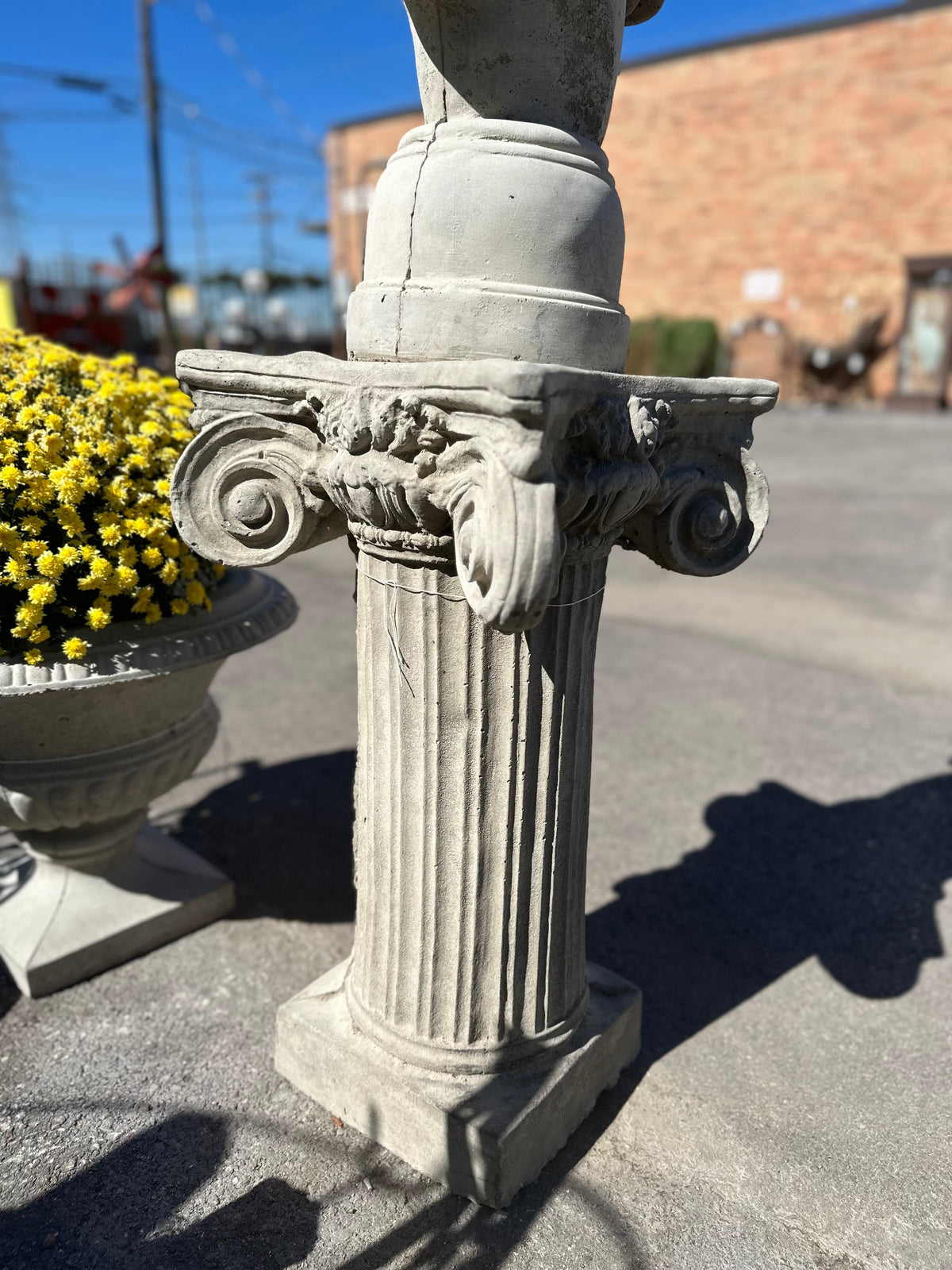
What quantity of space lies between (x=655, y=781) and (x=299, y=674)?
6.73 ft

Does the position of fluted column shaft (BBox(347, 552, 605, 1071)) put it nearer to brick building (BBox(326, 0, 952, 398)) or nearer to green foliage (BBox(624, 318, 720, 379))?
green foliage (BBox(624, 318, 720, 379))

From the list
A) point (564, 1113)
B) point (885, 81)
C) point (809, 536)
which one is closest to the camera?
point (564, 1113)

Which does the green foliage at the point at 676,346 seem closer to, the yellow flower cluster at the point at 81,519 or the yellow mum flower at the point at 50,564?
the yellow flower cluster at the point at 81,519

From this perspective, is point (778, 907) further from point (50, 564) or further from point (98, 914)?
point (50, 564)

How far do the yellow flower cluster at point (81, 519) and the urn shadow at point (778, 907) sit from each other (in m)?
1.66

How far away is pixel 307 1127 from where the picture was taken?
6.66ft

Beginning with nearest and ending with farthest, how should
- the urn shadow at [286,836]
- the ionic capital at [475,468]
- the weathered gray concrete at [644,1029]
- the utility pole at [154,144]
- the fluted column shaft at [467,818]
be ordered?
the ionic capital at [475,468] → the fluted column shaft at [467,818] → the weathered gray concrete at [644,1029] → the urn shadow at [286,836] → the utility pole at [154,144]

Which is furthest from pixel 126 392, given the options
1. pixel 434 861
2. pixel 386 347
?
pixel 434 861

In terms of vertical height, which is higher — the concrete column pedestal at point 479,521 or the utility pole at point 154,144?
the utility pole at point 154,144

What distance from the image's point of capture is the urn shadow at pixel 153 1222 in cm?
173

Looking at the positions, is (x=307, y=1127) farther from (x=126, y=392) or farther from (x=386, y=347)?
(x=126, y=392)

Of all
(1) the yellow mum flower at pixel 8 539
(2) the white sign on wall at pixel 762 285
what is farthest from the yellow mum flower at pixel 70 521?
(2) the white sign on wall at pixel 762 285

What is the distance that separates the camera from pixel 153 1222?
1.81 m

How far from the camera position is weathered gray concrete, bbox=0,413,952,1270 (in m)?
1.80
